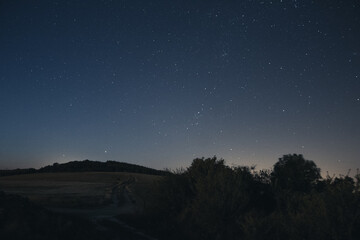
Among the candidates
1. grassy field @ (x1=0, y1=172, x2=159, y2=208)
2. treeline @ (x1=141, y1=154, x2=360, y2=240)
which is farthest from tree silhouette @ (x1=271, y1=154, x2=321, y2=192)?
grassy field @ (x1=0, y1=172, x2=159, y2=208)

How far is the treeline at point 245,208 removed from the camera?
12.4 m

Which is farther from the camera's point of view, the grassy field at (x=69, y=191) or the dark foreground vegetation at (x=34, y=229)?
the grassy field at (x=69, y=191)

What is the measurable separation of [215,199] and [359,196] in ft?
25.3

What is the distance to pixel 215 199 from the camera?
17266 mm

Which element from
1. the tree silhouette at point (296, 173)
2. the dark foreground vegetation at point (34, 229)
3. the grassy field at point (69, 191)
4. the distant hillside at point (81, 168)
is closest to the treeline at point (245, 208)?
the tree silhouette at point (296, 173)

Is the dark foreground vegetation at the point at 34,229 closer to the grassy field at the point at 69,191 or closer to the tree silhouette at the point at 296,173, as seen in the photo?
the grassy field at the point at 69,191

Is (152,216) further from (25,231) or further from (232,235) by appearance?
(25,231)

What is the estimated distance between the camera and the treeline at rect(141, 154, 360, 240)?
40.6 ft

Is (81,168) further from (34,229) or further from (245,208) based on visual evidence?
(34,229)

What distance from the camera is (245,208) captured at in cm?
1927

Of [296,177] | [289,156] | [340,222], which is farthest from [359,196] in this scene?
[289,156]

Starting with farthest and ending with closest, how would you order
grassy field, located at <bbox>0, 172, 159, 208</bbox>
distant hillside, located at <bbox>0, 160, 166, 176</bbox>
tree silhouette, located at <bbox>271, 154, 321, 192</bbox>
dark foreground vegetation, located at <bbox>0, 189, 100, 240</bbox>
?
1. distant hillside, located at <bbox>0, 160, 166, 176</bbox>
2. grassy field, located at <bbox>0, 172, 159, 208</bbox>
3. tree silhouette, located at <bbox>271, 154, 321, 192</bbox>
4. dark foreground vegetation, located at <bbox>0, 189, 100, 240</bbox>

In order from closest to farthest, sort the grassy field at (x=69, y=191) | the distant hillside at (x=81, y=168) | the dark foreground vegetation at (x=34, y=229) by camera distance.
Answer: the dark foreground vegetation at (x=34, y=229) < the grassy field at (x=69, y=191) < the distant hillside at (x=81, y=168)

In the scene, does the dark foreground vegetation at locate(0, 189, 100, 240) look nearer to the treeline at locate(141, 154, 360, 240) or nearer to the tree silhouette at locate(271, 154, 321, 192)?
the treeline at locate(141, 154, 360, 240)
